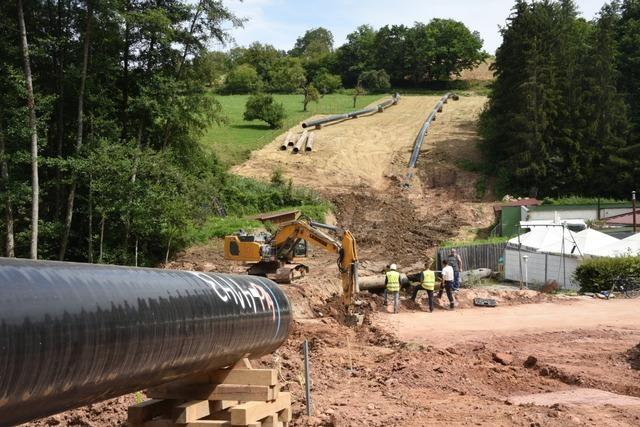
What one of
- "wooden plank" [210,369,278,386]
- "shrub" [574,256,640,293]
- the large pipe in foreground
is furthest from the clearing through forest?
the large pipe in foreground

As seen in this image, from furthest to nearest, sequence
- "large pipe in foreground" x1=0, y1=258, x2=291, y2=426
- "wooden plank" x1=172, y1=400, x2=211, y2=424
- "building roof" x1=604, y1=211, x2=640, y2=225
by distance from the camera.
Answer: "building roof" x1=604, y1=211, x2=640, y2=225 → "wooden plank" x1=172, y1=400, x2=211, y2=424 → "large pipe in foreground" x1=0, y1=258, x2=291, y2=426

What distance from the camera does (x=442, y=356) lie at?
607 inches

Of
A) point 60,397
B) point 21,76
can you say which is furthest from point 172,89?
point 60,397

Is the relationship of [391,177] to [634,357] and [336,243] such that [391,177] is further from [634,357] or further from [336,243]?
[634,357]

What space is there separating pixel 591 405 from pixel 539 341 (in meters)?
6.96

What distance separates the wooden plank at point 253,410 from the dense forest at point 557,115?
138ft

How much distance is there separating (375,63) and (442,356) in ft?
300

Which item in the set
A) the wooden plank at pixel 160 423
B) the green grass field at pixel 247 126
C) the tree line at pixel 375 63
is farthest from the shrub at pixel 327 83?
the wooden plank at pixel 160 423

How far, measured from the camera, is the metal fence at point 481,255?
30.8 metres

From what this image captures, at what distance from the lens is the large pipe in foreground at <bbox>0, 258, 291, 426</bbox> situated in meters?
4.18

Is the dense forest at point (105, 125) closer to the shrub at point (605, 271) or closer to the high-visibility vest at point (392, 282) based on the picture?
the high-visibility vest at point (392, 282)

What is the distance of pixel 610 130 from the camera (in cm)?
4994

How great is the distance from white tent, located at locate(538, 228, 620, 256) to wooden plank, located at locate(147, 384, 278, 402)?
23543mm

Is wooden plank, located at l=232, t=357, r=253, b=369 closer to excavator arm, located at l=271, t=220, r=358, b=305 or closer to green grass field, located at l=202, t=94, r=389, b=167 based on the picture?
excavator arm, located at l=271, t=220, r=358, b=305
